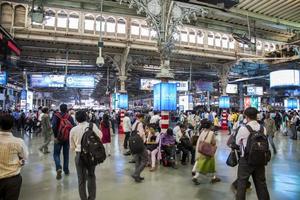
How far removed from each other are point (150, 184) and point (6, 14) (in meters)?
13.2

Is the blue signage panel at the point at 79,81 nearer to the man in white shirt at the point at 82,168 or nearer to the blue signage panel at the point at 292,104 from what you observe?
the man in white shirt at the point at 82,168

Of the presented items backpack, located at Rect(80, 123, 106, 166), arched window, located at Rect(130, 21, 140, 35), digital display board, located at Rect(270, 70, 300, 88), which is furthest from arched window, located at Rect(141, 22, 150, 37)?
backpack, located at Rect(80, 123, 106, 166)

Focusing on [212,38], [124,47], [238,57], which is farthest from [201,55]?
[124,47]

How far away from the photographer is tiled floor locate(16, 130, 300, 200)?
5355 mm

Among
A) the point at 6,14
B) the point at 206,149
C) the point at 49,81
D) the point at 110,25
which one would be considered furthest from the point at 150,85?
the point at 206,149

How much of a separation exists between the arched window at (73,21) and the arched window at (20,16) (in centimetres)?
238

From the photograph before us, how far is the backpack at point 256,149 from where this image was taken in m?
3.96

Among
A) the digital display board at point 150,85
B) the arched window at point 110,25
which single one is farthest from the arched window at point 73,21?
the digital display board at point 150,85

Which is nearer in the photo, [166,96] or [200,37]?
[166,96]

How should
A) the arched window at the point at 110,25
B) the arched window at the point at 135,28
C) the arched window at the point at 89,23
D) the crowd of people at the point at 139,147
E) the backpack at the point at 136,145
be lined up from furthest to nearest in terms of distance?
the arched window at the point at 135,28 < the arched window at the point at 110,25 < the arched window at the point at 89,23 < the backpack at the point at 136,145 < the crowd of people at the point at 139,147

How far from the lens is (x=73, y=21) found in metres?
16.3

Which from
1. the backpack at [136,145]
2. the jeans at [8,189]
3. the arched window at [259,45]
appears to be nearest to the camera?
the jeans at [8,189]

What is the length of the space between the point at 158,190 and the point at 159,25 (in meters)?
5.31

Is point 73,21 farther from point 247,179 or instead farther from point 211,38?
point 247,179
